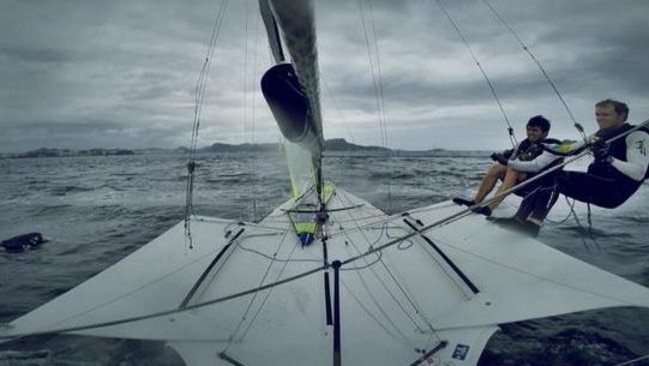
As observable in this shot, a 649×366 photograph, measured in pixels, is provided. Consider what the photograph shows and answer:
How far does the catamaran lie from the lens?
3.75 metres

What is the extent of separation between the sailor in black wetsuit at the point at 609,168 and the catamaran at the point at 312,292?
33.0 inches

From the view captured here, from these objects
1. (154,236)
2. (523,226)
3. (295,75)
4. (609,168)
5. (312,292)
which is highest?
(295,75)

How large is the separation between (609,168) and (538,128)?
1.50 m

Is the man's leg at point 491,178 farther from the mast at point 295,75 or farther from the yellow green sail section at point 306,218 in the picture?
the mast at point 295,75

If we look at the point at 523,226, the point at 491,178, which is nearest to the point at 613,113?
the point at 523,226

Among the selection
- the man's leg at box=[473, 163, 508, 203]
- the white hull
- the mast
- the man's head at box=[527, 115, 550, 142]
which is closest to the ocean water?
the white hull

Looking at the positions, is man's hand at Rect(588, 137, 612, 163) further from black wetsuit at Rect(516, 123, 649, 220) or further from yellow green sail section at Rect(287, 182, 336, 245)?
yellow green sail section at Rect(287, 182, 336, 245)

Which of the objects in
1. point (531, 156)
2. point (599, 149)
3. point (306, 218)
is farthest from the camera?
point (306, 218)

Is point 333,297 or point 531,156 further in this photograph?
point 531,156

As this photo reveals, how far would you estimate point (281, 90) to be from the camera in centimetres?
395

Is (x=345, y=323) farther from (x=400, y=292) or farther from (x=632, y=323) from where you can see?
(x=632, y=323)

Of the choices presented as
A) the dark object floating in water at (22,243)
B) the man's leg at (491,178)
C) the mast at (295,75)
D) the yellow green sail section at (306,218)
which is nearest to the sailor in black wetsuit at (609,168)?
the man's leg at (491,178)

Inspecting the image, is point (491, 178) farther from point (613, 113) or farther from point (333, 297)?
point (333, 297)

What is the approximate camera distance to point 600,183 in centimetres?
474
